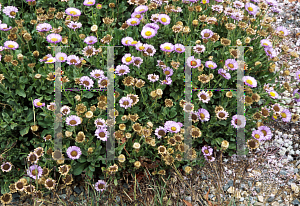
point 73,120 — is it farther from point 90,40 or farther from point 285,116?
point 285,116

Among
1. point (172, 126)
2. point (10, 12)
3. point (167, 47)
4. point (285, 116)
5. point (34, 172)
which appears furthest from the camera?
point (10, 12)

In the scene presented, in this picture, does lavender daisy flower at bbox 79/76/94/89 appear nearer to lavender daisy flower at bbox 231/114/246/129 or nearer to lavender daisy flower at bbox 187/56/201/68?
lavender daisy flower at bbox 187/56/201/68

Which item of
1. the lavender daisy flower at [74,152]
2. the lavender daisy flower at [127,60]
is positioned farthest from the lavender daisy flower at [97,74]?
the lavender daisy flower at [74,152]

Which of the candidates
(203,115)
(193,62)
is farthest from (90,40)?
(203,115)

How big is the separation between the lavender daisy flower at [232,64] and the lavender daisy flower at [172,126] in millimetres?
894

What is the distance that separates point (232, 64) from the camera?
3209 mm

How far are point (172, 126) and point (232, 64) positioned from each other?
3.32 feet

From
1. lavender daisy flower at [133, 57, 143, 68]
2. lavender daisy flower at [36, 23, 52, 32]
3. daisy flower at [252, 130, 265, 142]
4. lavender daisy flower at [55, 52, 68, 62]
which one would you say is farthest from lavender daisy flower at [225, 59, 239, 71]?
lavender daisy flower at [36, 23, 52, 32]

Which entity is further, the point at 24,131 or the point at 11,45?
the point at 11,45

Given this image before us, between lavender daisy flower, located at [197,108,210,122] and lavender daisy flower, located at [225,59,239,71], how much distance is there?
57cm

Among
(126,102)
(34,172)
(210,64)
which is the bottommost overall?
(34,172)

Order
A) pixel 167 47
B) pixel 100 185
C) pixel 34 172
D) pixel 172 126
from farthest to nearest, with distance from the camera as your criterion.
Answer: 1. pixel 167 47
2. pixel 172 126
3. pixel 100 185
4. pixel 34 172

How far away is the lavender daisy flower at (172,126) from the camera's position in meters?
2.86

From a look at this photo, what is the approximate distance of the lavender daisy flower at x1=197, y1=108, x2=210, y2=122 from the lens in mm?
3023
